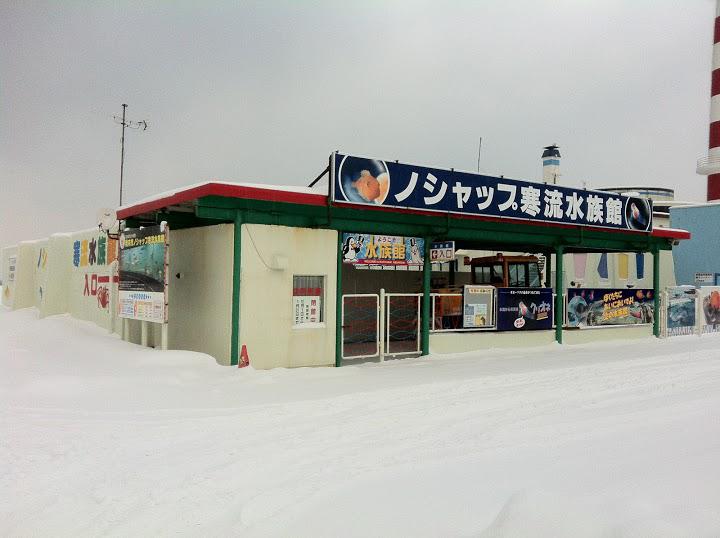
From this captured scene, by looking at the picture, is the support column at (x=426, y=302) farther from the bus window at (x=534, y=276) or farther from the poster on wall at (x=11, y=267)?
the poster on wall at (x=11, y=267)

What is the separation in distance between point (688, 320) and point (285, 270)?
1723 centimetres

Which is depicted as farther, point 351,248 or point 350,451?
point 351,248

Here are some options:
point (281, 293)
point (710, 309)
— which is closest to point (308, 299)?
point (281, 293)

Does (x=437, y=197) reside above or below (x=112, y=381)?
above

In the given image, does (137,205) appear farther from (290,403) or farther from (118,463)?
(118,463)

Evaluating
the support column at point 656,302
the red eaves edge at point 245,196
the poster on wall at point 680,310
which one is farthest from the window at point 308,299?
the poster on wall at point 680,310

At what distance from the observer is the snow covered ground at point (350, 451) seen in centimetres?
468

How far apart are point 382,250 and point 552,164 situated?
1147 cm

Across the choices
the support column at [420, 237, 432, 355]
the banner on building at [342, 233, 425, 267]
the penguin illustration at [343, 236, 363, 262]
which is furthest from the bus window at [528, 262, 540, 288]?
the penguin illustration at [343, 236, 363, 262]

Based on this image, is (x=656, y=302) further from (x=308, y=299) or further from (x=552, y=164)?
(x=308, y=299)

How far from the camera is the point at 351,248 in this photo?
45.0 ft

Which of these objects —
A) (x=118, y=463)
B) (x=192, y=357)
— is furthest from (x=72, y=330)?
(x=118, y=463)

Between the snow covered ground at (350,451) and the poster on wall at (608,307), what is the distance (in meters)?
6.54

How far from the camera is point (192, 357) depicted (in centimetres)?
1209
